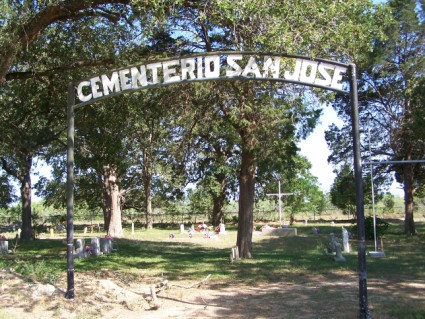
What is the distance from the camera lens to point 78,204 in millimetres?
48281

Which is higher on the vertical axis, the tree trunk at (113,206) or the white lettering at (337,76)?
the white lettering at (337,76)

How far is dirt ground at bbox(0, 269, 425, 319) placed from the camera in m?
7.55

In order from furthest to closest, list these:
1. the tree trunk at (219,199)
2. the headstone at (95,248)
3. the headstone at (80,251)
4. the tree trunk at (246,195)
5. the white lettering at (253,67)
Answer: the tree trunk at (219,199), the headstone at (95,248), the tree trunk at (246,195), the headstone at (80,251), the white lettering at (253,67)

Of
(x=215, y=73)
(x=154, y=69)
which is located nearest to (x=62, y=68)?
(x=154, y=69)

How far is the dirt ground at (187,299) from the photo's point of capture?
24.8ft

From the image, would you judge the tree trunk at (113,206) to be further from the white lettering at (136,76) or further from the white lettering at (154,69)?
the white lettering at (154,69)

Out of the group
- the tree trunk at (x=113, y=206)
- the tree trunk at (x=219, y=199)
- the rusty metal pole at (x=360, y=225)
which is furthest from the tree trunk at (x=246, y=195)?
the tree trunk at (x=219, y=199)

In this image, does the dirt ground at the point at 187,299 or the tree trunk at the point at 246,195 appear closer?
the dirt ground at the point at 187,299

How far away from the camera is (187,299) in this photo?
356 inches

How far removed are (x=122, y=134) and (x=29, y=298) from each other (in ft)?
24.4

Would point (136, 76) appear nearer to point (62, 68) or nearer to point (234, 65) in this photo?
point (234, 65)

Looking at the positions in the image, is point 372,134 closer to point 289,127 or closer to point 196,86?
point 289,127

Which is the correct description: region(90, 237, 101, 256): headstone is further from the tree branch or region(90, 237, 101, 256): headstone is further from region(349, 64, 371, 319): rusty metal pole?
region(349, 64, 371, 319): rusty metal pole

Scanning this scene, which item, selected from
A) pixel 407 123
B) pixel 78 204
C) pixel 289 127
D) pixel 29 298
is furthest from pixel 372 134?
pixel 78 204
